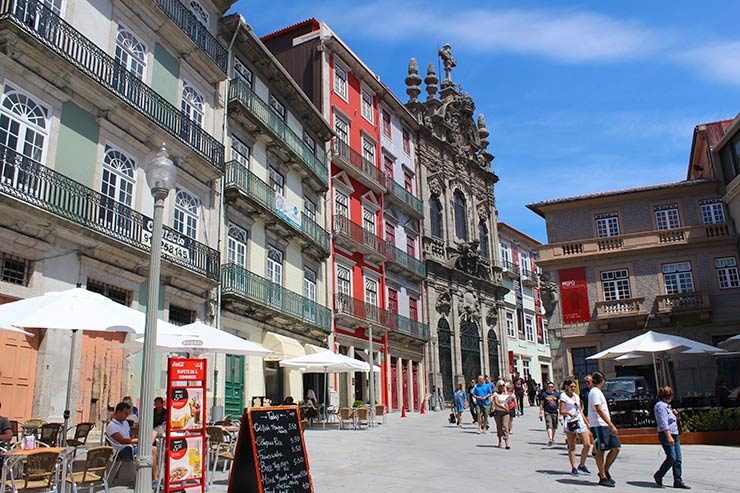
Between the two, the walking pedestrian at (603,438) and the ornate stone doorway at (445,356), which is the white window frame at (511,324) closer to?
the ornate stone doorway at (445,356)

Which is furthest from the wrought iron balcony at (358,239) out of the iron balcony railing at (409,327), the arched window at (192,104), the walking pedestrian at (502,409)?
the walking pedestrian at (502,409)

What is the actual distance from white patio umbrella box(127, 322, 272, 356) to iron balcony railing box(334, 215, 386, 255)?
53.5 feet

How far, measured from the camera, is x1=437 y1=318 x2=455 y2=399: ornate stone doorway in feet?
114

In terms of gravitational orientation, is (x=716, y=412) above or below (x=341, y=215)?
below

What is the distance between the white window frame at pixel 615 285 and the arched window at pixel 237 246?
1777 cm

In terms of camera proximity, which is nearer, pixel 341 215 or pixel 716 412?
pixel 716 412

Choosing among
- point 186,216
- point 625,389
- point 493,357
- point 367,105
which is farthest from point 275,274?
point 493,357

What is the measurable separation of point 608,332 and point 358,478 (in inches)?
893

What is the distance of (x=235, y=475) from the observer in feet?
24.5

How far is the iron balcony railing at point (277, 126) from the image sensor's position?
20844mm

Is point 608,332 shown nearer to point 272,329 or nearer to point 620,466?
point 272,329

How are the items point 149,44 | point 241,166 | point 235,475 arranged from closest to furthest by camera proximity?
1. point 235,475
2. point 149,44
3. point 241,166

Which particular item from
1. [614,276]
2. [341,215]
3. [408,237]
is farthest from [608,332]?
[341,215]

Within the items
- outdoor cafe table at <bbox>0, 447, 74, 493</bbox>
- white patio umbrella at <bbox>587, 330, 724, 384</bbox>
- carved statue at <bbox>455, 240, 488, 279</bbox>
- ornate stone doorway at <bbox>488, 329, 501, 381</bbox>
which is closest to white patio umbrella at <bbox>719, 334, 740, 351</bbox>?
white patio umbrella at <bbox>587, 330, 724, 384</bbox>
